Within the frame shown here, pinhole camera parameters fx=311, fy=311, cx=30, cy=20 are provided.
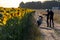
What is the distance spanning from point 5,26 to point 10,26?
1.63 ft

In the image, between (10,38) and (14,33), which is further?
(14,33)

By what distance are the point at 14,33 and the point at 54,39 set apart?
7.60 meters

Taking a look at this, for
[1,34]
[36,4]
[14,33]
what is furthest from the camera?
[36,4]

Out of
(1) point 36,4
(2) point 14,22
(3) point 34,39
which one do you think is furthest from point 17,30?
(1) point 36,4

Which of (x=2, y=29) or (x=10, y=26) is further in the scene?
(x=10, y=26)

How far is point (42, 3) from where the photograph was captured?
8606 cm

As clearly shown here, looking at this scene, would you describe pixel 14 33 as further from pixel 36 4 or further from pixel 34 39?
pixel 36 4

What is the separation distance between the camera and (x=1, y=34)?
7.68m

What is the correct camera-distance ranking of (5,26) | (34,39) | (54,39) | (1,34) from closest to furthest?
1. (1,34)
2. (5,26)
3. (34,39)
4. (54,39)

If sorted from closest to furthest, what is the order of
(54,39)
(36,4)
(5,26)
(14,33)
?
1. (5,26)
2. (14,33)
3. (54,39)
4. (36,4)

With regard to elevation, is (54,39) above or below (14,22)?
below

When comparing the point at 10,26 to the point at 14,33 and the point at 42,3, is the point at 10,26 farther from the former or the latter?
the point at 42,3

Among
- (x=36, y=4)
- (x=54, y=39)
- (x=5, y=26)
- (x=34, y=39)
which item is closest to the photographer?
(x=5, y=26)

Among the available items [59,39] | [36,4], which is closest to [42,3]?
[36,4]
